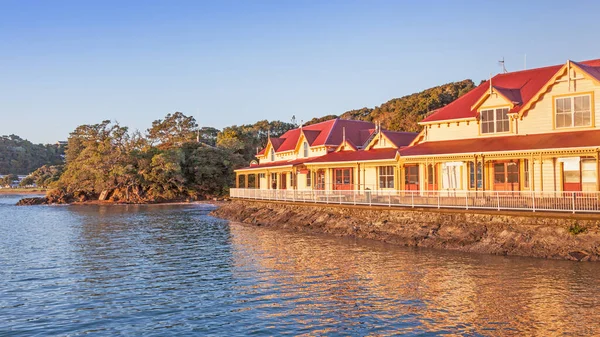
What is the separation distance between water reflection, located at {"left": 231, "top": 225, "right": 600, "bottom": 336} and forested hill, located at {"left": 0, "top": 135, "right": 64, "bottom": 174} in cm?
14973

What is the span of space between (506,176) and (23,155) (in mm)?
162908

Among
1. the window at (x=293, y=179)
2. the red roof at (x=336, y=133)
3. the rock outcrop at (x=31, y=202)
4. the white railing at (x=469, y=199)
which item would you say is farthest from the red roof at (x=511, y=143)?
the rock outcrop at (x=31, y=202)

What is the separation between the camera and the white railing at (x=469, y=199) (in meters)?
21.5

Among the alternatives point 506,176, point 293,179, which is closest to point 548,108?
point 506,176

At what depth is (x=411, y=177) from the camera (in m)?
33.8

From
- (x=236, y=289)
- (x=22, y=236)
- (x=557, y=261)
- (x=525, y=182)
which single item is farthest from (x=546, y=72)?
(x=22, y=236)

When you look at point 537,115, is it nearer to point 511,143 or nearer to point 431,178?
point 511,143

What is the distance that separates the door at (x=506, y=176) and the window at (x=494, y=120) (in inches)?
91.6

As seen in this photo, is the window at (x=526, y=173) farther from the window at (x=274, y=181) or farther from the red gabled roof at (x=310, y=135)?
the window at (x=274, y=181)

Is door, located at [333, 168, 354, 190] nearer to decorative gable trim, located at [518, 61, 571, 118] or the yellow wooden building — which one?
the yellow wooden building

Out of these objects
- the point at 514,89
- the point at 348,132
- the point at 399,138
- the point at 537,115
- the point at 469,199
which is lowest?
the point at 469,199

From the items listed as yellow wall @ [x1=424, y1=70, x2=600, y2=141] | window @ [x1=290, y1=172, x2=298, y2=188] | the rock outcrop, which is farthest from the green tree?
yellow wall @ [x1=424, y1=70, x2=600, y2=141]

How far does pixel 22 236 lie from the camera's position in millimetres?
32250

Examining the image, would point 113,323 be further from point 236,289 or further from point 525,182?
point 525,182
